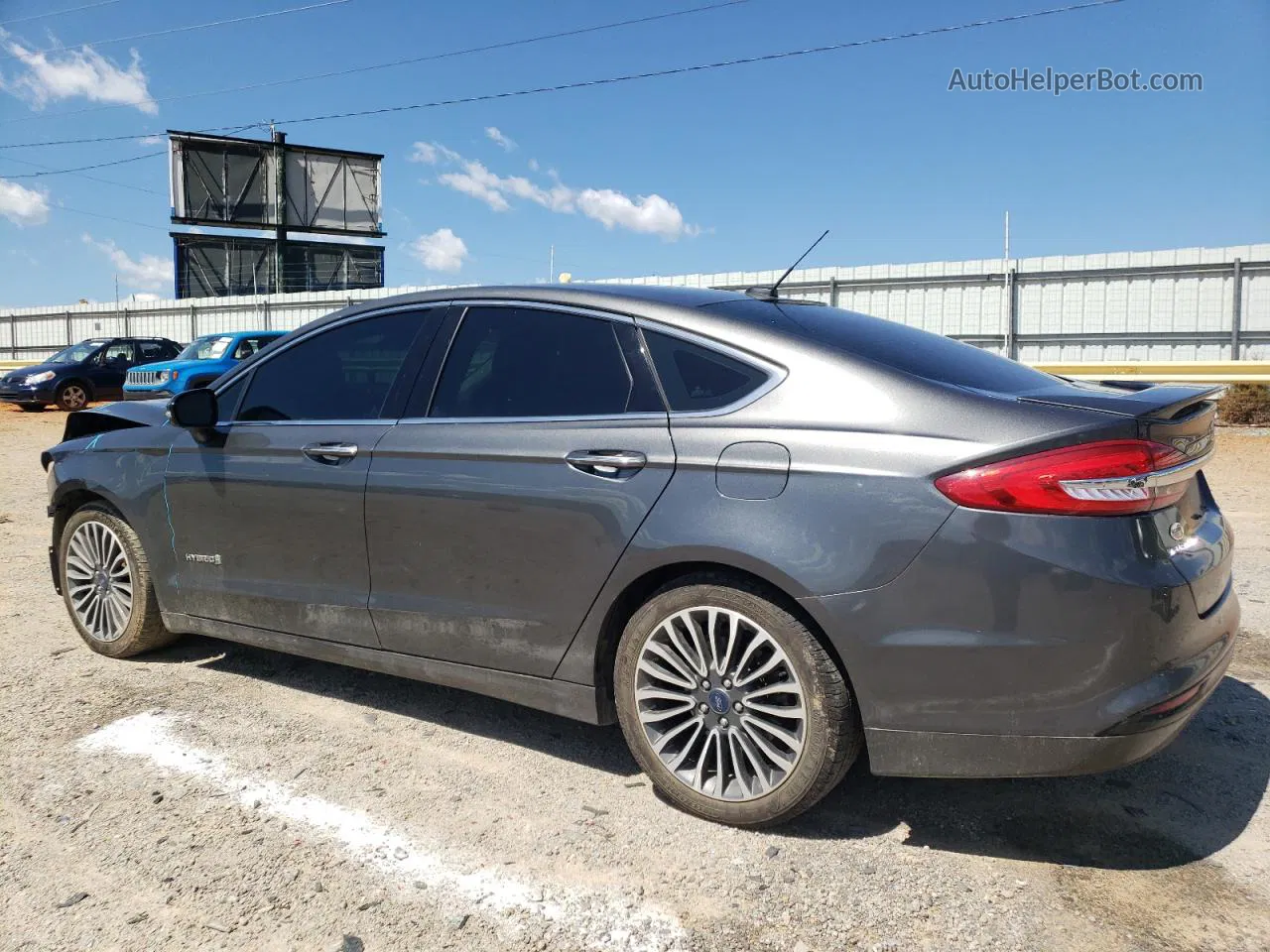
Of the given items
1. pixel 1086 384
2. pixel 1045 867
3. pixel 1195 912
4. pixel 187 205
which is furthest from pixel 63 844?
pixel 187 205

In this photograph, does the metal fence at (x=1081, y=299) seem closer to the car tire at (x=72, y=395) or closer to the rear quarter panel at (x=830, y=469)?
the car tire at (x=72, y=395)

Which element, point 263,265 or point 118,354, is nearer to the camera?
point 118,354

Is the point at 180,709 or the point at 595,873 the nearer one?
the point at 595,873

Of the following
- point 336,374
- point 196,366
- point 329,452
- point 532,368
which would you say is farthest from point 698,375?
point 196,366

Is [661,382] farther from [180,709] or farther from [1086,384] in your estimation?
[180,709]

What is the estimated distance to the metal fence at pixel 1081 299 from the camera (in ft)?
56.6

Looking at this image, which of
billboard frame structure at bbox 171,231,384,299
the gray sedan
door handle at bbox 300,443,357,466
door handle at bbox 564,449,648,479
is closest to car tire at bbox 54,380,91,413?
billboard frame structure at bbox 171,231,384,299

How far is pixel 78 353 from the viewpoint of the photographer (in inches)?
920

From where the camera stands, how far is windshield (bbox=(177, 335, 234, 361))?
18.9 meters

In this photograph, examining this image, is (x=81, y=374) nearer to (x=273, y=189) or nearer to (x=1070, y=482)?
(x=273, y=189)

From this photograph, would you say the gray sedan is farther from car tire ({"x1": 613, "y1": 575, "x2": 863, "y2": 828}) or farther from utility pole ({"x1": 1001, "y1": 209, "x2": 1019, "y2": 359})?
utility pole ({"x1": 1001, "y1": 209, "x2": 1019, "y2": 359})

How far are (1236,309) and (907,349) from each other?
55.9ft

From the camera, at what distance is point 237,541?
13.3 ft

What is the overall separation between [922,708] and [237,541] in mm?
2769
